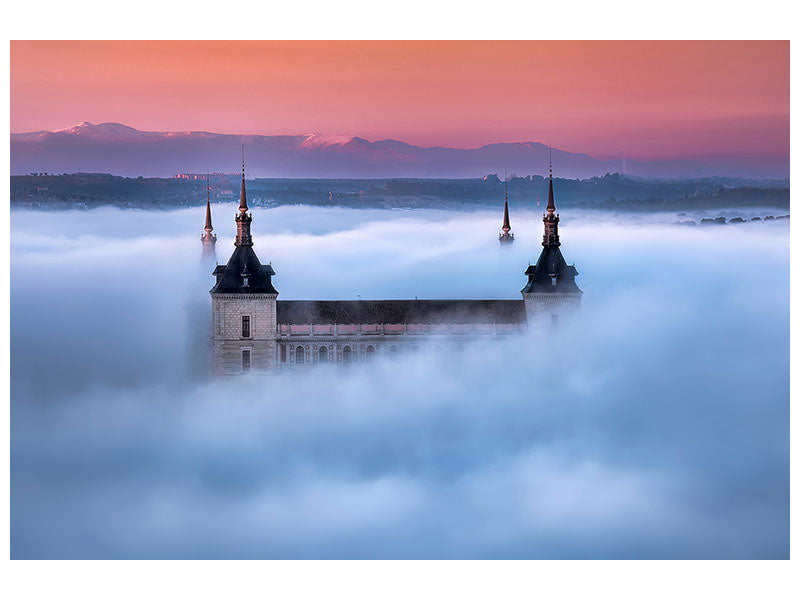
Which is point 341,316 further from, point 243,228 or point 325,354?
point 243,228

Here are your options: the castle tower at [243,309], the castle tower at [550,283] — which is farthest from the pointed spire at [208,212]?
the castle tower at [550,283]

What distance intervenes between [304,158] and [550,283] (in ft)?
10.9

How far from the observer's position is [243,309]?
→ 57.7 feet

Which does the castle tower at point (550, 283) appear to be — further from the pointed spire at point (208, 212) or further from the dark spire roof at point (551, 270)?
the pointed spire at point (208, 212)

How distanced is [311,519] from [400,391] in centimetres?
182

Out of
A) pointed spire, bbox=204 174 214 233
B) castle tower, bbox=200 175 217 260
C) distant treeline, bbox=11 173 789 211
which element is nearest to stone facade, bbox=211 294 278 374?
castle tower, bbox=200 175 217 260

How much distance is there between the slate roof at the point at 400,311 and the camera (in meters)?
17.4

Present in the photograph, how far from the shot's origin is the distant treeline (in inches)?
688

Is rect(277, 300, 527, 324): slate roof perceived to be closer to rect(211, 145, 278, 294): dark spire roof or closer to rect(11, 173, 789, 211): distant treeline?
rect(211, 145, 278, 294): dark spire roof

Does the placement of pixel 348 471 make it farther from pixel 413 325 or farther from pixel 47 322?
pixel 47 322

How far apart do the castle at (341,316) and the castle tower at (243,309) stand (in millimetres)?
12

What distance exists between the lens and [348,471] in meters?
16.9

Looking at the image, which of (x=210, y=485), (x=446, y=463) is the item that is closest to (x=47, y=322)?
(x=210, y=485)

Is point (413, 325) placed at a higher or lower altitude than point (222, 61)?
lower
